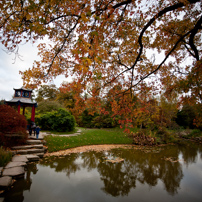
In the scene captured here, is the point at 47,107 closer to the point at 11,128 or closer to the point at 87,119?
the point at 87,119

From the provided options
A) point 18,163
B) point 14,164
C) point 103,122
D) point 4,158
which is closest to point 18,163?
point 18,163

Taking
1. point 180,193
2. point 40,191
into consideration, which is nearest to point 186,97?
point 180,193

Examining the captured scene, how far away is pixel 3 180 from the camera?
3285 mm

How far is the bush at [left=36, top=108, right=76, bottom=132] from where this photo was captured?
1313 centimetres

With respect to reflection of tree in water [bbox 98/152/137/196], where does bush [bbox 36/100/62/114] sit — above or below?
above

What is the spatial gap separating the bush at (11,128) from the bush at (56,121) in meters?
6.77

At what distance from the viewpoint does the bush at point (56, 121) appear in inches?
517

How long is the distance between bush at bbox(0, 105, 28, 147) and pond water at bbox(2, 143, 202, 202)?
67.9 inches

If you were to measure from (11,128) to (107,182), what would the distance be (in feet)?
15.9

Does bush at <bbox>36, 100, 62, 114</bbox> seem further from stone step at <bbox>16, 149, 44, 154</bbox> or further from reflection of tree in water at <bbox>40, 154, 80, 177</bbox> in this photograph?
reflection of tree in water at <bbox>40, 154, 80, 177</bbox>

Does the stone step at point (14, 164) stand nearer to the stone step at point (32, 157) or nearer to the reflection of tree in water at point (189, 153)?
the stone step at point (32, 157)

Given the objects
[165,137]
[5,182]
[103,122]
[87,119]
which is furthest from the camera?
[87,119]

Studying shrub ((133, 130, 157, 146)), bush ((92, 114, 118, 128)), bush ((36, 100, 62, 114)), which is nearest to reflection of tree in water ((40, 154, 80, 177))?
shrub ((133, 130, 157, 146))

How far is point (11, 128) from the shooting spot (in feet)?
19.5
